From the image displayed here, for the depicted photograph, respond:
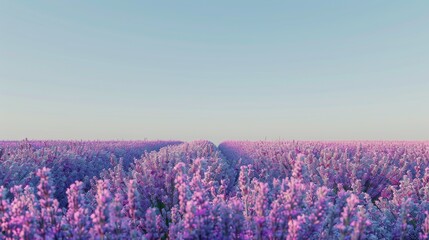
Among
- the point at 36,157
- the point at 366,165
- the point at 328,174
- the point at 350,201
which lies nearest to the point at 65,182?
the point at 36,157

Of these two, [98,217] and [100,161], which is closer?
[98,217]

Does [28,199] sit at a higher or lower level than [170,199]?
higher

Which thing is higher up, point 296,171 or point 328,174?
point 296,171

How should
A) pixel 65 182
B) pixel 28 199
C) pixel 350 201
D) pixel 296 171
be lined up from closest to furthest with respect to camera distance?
pixel 350 201
pixel 28 199
pixel 296 171
pixel 65 182

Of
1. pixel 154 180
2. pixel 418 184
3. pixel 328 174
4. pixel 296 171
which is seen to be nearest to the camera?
pixel 296 171

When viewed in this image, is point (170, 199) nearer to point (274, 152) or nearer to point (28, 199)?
point (28, 199)

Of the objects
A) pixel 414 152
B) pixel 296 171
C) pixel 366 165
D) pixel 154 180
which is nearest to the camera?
pixel 296 171

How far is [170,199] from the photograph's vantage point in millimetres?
5402

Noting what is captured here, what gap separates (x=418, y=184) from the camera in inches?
206

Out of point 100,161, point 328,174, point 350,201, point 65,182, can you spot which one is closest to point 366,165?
point 328,174

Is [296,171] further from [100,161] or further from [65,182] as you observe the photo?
[100,161]

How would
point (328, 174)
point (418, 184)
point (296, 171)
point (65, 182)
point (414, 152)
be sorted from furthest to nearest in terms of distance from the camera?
point (414, 152)
point (65, 182)
point (328, 174)
point (418, 184)
point (296, 171)

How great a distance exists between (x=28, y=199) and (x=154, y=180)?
11.4ft

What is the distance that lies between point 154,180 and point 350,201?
4.34 m
